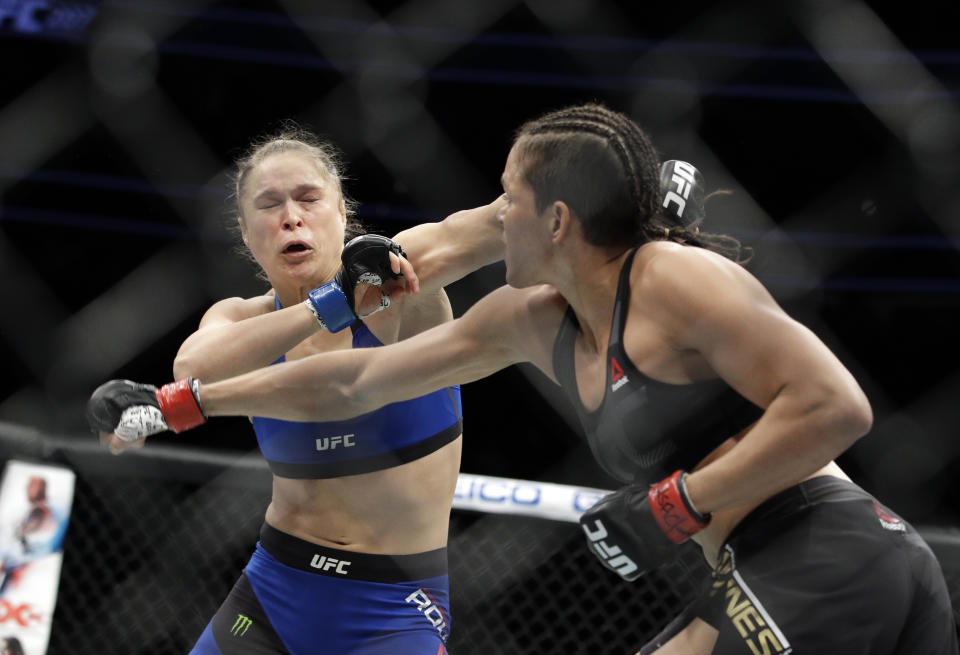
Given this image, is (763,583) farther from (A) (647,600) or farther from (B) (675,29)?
(B) (675,29)

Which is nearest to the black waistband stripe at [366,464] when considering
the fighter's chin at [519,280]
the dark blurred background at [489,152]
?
the fighter's chin at [519,280]

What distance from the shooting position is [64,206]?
150 inches

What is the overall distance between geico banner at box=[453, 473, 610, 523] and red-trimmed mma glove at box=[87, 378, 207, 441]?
3.55ft

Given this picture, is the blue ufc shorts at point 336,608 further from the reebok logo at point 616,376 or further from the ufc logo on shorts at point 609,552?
the reebok logo at point 616,376

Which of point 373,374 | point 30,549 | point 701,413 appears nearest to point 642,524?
point 701,413

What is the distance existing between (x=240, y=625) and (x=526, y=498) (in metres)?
0.87

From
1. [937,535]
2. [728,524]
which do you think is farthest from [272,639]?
[937,535]

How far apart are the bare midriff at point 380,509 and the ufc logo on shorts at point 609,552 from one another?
25.7 inches

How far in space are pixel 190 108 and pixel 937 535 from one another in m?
3.04

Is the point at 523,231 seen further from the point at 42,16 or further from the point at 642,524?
the point at 42,16

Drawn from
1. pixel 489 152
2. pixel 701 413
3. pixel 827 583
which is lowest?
pixel 827 583

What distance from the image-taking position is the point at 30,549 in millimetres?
2639

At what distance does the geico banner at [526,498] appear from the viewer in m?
2.56

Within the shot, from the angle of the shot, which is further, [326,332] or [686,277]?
[326,332]
